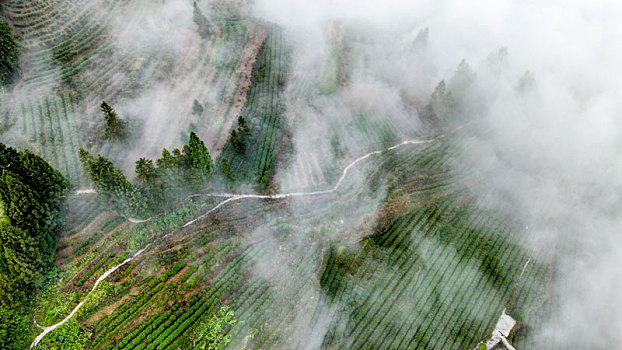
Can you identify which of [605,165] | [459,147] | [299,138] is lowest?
[299,138]

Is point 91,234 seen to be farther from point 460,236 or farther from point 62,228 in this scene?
point 460,236

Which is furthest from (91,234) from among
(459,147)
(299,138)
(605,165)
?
(605,165)

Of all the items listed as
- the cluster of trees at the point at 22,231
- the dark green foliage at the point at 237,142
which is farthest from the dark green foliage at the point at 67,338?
the dark green foliage at the point at 237,142

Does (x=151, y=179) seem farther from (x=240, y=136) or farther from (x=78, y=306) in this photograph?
(x=240, y=136)

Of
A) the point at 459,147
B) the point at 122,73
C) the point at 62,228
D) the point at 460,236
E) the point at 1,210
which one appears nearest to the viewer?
the point at 1,210

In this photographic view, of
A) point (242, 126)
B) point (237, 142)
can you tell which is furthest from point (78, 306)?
point (242, 126)

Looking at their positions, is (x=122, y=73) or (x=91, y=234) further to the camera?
(x=122, y=73)
